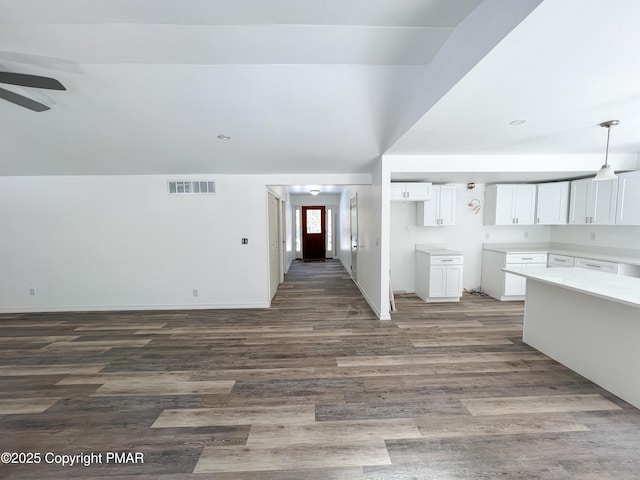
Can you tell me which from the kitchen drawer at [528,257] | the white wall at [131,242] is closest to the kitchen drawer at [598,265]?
the kitchen drawer at [528,257]

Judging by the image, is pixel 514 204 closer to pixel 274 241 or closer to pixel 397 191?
pixel 397 191

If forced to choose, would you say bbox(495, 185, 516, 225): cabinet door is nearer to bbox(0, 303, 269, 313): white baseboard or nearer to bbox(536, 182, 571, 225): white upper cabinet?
bbox(536, 182, 571, 225): white upper cabinet

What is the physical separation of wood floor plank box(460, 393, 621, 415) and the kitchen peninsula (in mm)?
260

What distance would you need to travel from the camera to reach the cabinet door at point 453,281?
432cm

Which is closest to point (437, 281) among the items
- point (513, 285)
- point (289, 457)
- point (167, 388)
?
point (513, 285)

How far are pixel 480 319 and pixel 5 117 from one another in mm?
6528

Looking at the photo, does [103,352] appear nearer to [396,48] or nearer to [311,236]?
[396,48]

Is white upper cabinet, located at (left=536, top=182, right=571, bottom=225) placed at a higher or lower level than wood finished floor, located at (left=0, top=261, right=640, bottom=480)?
higher

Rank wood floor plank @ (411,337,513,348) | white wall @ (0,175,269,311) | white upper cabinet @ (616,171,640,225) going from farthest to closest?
white wall @ (0,175,269,311) → white upper cabinet @ (616,171,640,225) → wood floor plank @ (411,337,513,348)

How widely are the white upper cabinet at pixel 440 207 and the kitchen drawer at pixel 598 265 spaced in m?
1.84

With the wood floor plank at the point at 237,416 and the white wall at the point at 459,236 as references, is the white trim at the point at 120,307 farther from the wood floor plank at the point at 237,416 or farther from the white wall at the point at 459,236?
the white wall at the point at 459,236

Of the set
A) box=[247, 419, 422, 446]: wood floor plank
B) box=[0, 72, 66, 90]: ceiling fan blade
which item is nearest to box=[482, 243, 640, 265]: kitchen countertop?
box=[247, 419, 422, 446]: wood floor plank

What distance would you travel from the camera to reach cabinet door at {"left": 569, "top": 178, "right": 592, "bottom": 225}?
392cm

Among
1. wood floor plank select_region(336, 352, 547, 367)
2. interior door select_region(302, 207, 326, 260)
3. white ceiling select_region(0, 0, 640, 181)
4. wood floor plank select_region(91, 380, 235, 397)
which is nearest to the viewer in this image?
white ceiling select_region(0, 0, 640, 181)
